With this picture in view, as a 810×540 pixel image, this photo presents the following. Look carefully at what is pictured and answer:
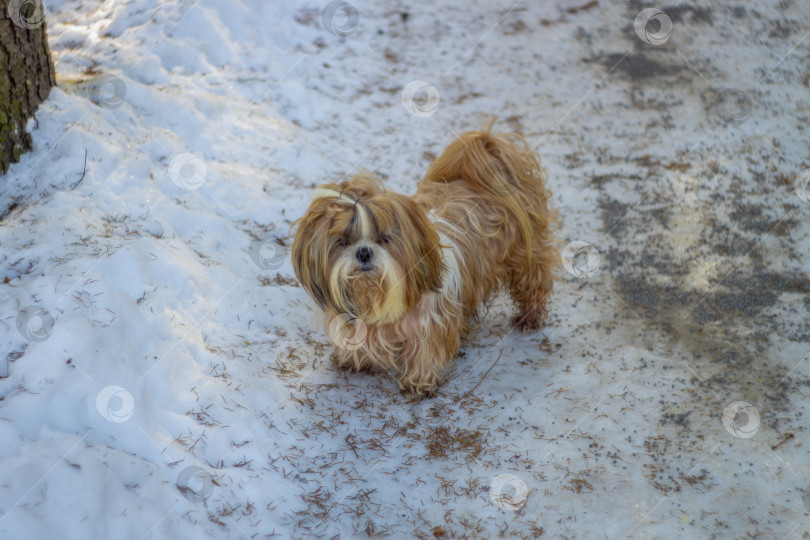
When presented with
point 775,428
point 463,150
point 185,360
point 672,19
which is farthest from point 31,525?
point 672,19

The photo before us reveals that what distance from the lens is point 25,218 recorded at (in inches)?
172

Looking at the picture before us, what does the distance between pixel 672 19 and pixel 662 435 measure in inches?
306
